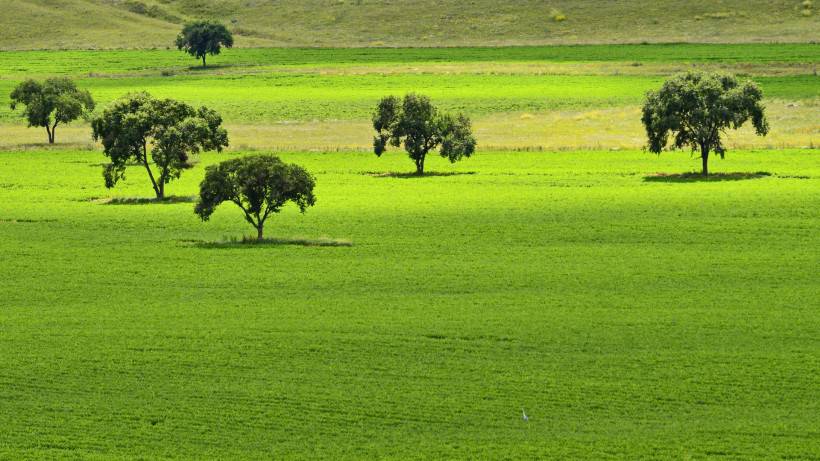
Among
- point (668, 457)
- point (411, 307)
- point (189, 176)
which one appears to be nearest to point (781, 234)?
point (411, 307)

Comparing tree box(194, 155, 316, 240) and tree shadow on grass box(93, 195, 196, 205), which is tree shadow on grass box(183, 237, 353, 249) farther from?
tree shadow on grass box(93, 195, 196, 205)

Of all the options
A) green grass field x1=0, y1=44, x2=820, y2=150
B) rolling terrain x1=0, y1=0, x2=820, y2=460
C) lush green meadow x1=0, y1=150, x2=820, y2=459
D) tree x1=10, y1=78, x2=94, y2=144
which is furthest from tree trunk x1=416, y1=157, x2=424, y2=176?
tree x1=10, y1=78, x2=94, y2=144

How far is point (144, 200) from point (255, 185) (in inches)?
836

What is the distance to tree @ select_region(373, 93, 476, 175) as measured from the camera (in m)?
114

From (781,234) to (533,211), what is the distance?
57.8 ft

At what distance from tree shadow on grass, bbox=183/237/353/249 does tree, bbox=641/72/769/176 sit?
40428 mm

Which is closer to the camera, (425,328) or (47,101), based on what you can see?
(425,328)

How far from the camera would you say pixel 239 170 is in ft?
267

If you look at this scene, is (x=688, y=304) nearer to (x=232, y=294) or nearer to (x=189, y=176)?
(x=232, y=294)

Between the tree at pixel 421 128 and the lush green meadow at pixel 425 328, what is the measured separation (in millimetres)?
18384

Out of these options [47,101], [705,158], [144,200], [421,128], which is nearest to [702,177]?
[705,158]

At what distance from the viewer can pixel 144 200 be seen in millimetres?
99625

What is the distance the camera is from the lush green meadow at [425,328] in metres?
47.1

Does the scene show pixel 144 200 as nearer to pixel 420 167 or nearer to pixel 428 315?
pixel 420 167
